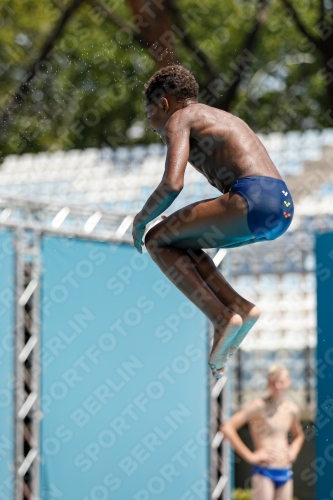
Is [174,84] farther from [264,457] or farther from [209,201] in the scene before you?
[264,457]

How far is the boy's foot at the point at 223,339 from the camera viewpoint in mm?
3814

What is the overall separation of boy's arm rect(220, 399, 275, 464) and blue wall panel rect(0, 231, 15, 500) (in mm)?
2016

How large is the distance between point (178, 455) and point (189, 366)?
735 mm

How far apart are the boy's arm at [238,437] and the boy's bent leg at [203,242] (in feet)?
10.9

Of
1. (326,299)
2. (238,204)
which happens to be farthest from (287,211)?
(326,299)

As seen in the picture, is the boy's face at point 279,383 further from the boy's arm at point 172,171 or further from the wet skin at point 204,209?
the boy's arm at point 172,171

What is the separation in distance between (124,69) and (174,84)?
15217 mm

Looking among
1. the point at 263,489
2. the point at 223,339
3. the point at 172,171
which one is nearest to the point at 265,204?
the point at 172,171

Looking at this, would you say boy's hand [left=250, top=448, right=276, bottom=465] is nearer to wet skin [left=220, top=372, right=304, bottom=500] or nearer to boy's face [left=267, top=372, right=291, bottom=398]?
wet skin [left=220, top=372, right=304, bottom=500]

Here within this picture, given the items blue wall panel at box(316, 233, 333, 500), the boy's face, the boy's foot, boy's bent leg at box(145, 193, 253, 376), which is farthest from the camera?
the boy's face

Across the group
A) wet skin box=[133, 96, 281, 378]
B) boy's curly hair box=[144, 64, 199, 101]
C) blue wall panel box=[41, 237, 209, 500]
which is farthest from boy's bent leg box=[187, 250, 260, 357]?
blue wall panel box=[41, 237, 209, 500]

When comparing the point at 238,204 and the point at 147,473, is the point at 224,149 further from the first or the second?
the point at 147,473

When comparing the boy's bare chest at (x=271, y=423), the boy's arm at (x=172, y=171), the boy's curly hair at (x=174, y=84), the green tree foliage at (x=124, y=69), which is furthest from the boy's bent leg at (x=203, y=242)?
the green tree foliage at (x=124, y=69)

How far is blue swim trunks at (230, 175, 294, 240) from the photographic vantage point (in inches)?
144
